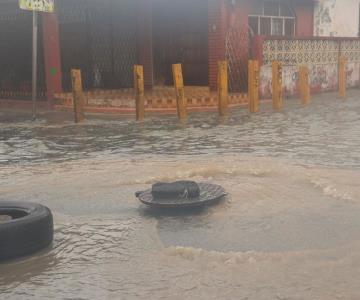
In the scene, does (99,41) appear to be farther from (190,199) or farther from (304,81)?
(190,199)

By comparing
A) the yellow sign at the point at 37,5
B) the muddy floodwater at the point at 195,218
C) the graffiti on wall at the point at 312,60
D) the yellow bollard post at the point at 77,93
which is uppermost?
the yellow sign at the point at 37,5

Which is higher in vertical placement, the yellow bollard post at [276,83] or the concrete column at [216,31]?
the concrete column at [216,31]

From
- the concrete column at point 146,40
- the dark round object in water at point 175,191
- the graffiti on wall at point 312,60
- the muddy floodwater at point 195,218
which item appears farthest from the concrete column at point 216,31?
the dark round object in water at point 175,191

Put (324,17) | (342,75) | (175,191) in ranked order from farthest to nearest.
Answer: (324,17), (342,75), (175,191)

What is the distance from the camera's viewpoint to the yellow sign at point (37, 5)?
12.5m

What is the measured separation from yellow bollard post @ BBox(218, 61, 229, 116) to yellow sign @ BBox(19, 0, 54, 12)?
3979 millimetres

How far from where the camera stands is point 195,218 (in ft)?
17.5

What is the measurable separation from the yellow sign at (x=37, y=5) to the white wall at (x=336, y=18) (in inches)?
444

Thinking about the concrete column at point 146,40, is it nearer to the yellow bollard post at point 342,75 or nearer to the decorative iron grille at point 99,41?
the decorative iron grille at point 99,41

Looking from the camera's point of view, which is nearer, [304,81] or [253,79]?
[253,79]

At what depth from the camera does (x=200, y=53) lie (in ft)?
58.8

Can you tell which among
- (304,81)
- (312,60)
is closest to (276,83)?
(304,81)

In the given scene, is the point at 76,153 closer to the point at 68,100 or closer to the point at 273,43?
the point at 68,100

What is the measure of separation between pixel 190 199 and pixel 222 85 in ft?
25.5
